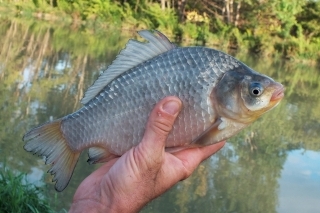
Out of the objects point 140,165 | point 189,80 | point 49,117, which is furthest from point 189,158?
point 49,117

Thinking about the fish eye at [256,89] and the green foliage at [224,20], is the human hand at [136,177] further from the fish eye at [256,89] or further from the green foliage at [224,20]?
the green foliage at [224,20]

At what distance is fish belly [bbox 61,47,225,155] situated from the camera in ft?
4.37

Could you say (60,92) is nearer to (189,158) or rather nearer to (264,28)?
(189,158)

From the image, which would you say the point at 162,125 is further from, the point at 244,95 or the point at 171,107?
the point at 244,95

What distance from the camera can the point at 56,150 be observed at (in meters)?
1.47

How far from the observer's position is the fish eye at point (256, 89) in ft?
4.31

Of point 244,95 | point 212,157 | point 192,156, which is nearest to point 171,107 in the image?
point 244,95

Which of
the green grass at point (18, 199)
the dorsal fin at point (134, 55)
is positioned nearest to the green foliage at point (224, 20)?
the green grass at point (18, 199)

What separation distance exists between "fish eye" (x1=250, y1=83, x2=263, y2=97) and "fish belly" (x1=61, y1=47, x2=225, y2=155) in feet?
0.32

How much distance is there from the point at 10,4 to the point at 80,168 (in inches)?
691

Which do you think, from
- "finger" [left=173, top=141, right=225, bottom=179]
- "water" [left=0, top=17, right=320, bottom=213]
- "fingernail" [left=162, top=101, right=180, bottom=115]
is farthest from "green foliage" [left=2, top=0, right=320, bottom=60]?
"fingernail" [left=162, top=101, right=180, bottom=115]

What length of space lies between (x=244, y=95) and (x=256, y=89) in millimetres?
36

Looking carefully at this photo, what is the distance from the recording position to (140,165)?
1.47 meters

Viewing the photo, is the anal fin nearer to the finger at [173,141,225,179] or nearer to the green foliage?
the finger at [173,141,225,179]
